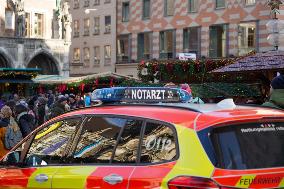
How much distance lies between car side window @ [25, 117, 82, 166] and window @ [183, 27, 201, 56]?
134ft

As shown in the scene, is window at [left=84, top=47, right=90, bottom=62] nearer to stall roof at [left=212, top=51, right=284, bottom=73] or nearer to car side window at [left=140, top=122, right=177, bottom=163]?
stall roof at [left=212, top=51, right=284, bottom=73]

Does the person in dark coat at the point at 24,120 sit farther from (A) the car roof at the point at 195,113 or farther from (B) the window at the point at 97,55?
(B) the window at the point at 97,55

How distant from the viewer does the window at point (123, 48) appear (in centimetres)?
5534

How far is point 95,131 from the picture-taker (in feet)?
21.8

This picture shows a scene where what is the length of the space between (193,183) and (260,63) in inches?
419

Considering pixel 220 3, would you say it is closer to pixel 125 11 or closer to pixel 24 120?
pixel 125 11

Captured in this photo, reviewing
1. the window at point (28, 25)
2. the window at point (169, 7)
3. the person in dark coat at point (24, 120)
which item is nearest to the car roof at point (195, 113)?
the person in dark coat at point (24, 120)

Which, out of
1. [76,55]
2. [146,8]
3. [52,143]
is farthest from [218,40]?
[52,143]

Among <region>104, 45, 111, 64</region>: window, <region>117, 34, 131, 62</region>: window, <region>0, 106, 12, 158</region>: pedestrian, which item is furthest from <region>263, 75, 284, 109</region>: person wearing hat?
<region>104, 45, 111, 64</region>: window

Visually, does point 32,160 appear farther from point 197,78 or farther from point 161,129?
point 197,78

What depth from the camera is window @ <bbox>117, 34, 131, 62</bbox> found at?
55.3 metres

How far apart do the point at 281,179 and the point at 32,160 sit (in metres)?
2.75

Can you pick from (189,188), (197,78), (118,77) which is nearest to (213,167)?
(189,188)

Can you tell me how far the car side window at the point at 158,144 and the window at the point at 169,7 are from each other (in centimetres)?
4477
